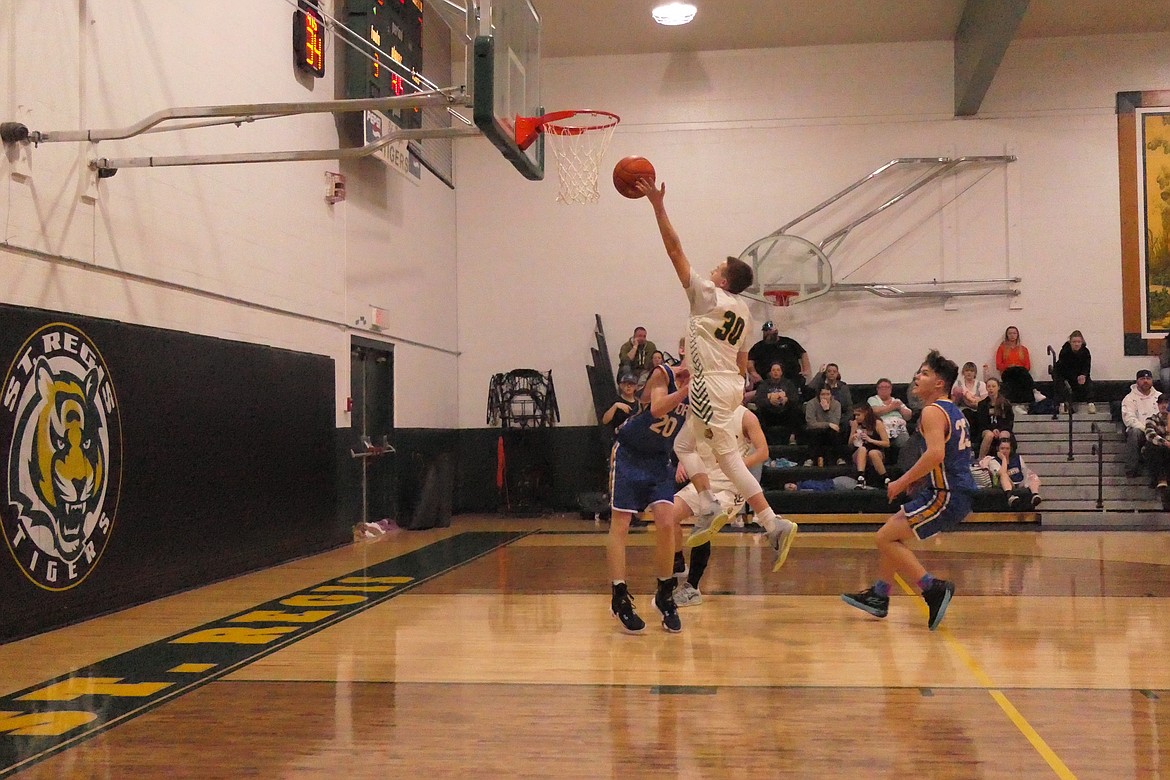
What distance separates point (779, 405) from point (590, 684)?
965 centimetres

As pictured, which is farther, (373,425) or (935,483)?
(373,425)

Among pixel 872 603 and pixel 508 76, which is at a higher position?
pixel 508 76

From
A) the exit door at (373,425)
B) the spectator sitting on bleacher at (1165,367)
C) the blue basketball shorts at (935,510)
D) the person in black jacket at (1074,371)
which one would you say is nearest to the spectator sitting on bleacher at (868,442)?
the person in black jacket at (1074,371)

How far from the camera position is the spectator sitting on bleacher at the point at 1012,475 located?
1255cm

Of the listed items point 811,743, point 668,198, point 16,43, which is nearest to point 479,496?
point 668,198

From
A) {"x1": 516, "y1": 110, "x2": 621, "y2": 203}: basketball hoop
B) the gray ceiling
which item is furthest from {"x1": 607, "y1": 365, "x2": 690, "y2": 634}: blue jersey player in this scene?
the gray ceiling

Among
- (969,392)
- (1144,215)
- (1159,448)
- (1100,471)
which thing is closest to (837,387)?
(969,392)

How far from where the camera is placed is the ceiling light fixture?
1355cm

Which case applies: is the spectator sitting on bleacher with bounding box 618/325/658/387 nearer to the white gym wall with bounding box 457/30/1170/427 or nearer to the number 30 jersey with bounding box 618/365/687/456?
the white gym wall with bounding box 457/30/1170/427

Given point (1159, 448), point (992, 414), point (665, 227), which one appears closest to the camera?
point (665, 227)

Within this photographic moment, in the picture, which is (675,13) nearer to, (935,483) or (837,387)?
(837,387)

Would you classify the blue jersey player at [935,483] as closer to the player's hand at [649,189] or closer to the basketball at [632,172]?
the player's hand at [649,189]

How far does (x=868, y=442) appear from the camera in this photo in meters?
13.1

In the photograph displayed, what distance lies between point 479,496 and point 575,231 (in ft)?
14.1
